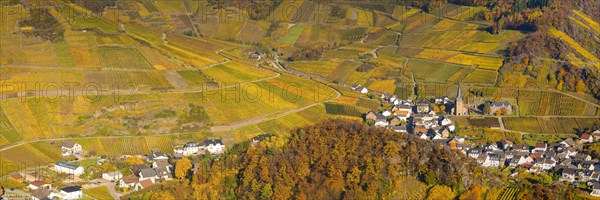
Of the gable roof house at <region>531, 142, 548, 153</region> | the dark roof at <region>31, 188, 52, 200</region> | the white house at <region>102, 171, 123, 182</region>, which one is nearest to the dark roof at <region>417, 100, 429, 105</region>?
the gable roof house at <region>531, 142, 548, 153</region>

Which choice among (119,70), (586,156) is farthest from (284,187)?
(119,70)

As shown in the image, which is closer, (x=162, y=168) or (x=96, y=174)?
(x=96, y=174)

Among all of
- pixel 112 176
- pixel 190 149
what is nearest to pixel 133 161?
pixel 112 176

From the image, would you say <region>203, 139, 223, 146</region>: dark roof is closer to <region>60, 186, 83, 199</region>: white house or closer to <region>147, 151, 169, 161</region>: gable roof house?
<region>147, 151, 169, 161</region>: gable roof house

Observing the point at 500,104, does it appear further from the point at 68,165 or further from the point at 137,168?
the point at 68,165

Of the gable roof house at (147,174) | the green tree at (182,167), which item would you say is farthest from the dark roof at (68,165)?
the green tree at (182,167)

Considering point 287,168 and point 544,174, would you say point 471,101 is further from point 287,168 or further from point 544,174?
point 287,168
